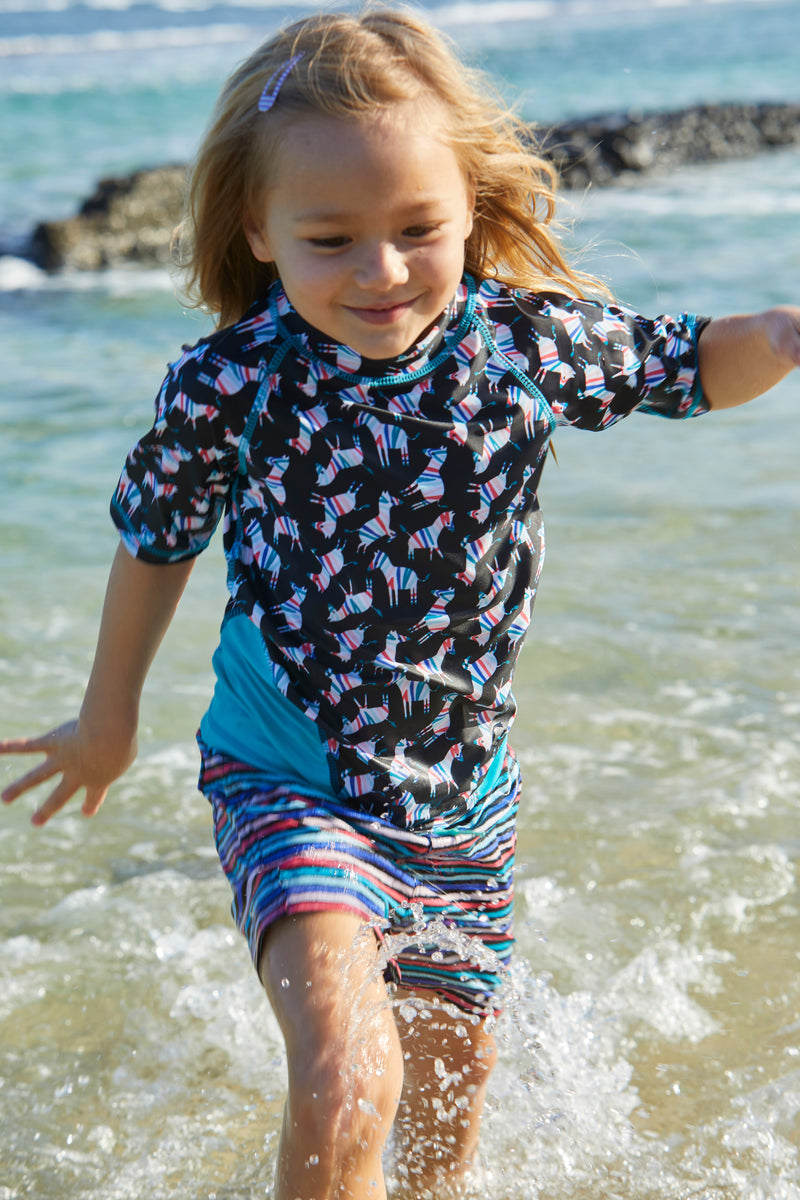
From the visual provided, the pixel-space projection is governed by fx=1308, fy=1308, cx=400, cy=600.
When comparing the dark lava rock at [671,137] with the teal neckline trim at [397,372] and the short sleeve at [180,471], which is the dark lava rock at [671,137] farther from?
the short sleeve at [180,471]

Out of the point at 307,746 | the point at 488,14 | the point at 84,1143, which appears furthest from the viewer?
the point at 488,14

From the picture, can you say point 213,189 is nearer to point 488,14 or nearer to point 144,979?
point 144,979

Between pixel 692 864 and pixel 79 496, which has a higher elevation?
pixel 692 864

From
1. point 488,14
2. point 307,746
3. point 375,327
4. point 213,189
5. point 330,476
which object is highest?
point 213,189

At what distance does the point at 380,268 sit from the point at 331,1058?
1.08 m

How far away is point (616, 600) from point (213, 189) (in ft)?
9.54

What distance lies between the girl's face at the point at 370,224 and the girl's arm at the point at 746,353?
20.8 inches

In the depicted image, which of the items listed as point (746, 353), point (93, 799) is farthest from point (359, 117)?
point (93, 799)

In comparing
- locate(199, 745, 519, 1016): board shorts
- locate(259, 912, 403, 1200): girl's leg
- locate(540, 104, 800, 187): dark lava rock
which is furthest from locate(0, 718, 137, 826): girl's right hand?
locate(540, 104, 800, 187): dark lava rock

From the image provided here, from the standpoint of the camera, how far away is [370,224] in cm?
186

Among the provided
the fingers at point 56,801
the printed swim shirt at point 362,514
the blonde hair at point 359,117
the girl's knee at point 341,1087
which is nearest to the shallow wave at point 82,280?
the blonde hair at point 359,117

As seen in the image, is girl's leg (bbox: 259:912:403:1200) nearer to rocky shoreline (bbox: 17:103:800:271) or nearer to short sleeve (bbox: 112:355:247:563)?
short sleeve (bbox: 112:355:247:563)

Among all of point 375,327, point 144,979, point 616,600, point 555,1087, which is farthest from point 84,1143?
point 616,600

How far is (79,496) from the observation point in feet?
19.9
